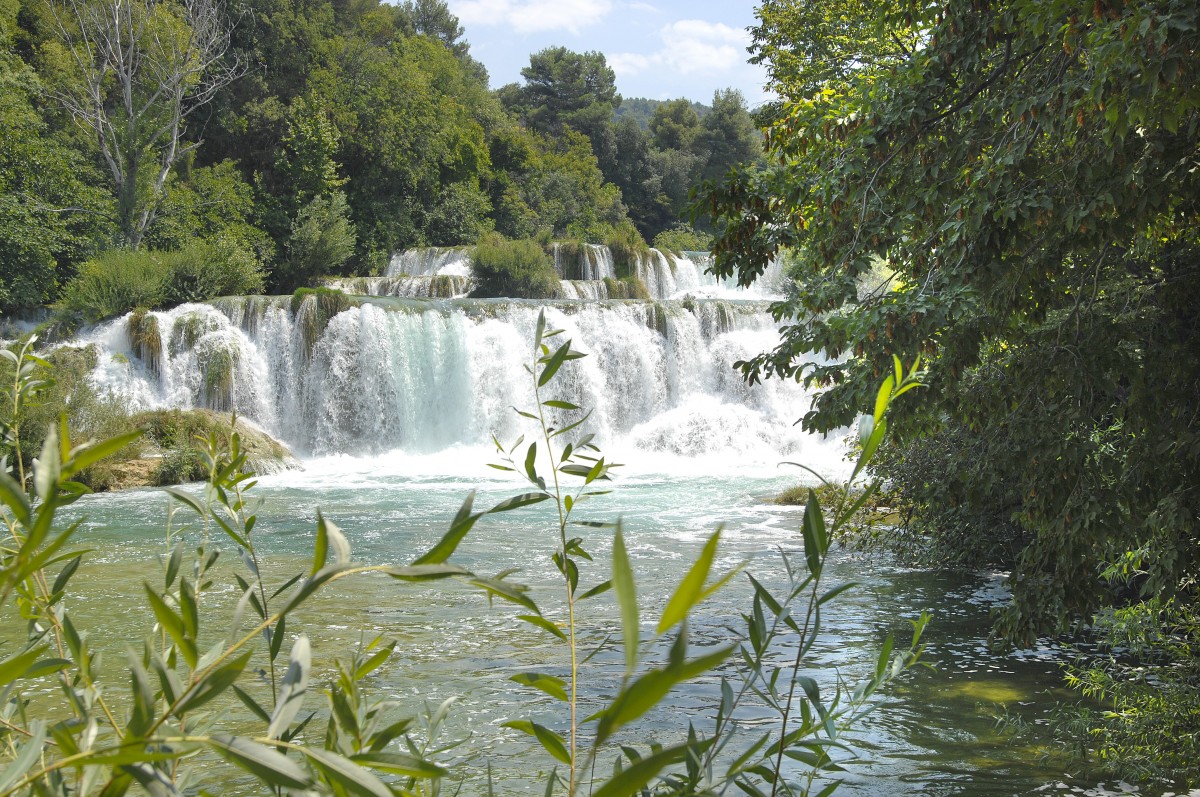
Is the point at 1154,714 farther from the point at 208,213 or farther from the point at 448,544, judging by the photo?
the point at 208,213

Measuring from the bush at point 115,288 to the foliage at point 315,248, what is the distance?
7401 mm

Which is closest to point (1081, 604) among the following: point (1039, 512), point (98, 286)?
point (1039, 512)

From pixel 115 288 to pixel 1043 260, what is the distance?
20.2 metres

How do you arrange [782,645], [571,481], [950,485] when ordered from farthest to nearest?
[571,481]
[782,645]
[950,485]

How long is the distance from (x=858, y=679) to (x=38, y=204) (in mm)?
24404

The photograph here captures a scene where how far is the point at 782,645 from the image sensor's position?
7082 millimetres

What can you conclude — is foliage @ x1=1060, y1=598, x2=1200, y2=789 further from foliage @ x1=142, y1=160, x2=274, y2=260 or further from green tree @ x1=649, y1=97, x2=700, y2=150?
green tree @ x1=649, y1=97, x2=700, y2=150

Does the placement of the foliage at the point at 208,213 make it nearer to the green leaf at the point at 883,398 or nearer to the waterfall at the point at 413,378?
the waterfall at the point at 413,378

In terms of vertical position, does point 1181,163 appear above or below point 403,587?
above

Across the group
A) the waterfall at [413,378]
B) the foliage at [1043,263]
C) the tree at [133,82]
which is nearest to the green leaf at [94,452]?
the foliage at [1043,263]

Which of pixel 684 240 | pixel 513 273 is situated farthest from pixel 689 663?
pixel 684 240

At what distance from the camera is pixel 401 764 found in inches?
29.9

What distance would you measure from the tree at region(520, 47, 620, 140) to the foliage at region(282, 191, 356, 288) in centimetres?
2877

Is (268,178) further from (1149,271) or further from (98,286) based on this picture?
(1149,271)
